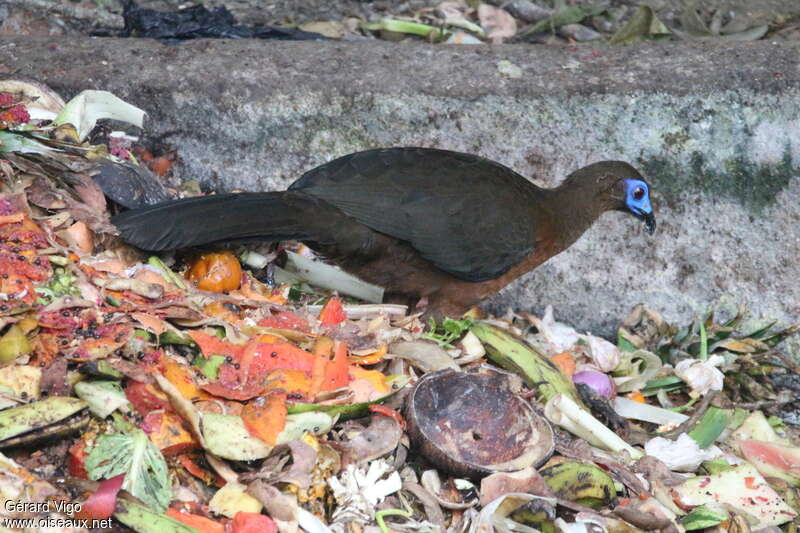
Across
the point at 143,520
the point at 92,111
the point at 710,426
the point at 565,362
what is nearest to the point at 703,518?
the point at 710,426

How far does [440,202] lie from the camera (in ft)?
14.7

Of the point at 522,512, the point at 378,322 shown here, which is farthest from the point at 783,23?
the point at 522,512

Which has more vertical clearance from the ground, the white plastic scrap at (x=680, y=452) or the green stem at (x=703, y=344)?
the white plastic scrap at (x=680, y=452)

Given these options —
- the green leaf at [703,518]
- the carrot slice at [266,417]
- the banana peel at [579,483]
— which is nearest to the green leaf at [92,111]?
the carrot slice at [266,417]

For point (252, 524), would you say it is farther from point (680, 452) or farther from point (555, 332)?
point (555, 332)

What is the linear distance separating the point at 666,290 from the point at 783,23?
2.27 metres

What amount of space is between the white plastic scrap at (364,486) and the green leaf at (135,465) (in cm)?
52

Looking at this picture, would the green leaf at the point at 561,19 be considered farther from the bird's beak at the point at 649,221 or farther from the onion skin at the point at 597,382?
the onion skin at the point at 597,382

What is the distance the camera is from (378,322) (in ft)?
13.6

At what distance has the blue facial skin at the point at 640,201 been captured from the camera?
15.5 feet

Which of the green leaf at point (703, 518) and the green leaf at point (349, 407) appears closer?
the green leaf at point (349, 407)

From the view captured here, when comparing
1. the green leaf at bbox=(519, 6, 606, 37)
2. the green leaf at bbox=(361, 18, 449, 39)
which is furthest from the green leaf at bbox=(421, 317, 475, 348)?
the green leaf at bbox=(519, 6, 606, 37)

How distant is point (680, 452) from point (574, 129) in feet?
5.56

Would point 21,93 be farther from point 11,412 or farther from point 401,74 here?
point 11,412
